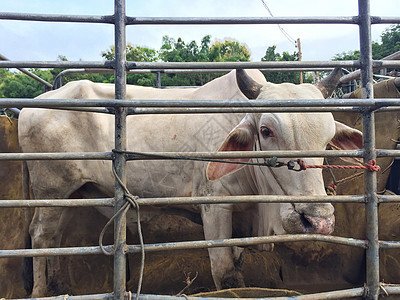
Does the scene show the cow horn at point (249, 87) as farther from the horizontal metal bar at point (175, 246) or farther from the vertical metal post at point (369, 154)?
the horizontal metal bar at point (175, 246)

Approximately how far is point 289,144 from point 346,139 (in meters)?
0.67

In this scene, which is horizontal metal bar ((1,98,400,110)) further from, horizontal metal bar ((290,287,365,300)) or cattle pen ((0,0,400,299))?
horizontal metal bar ((290,287,365,300))

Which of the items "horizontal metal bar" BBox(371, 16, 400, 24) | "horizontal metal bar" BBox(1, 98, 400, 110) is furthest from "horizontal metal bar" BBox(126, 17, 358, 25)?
"horizontal metal bar" BBox(1, 98, 400, 110)

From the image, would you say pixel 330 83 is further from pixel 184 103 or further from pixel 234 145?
pixel 184 103

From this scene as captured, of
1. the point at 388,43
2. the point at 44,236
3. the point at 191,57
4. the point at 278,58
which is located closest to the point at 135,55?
the point at 191,57

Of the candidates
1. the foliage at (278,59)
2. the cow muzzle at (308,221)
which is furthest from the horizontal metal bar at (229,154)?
the foliage at (278,59)

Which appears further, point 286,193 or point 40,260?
point 40,260

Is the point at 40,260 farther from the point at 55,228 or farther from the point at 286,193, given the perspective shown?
the point at 286,193

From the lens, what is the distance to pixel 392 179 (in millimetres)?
3533

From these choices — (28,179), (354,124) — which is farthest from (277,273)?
(28,179)

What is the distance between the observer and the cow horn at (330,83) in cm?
277

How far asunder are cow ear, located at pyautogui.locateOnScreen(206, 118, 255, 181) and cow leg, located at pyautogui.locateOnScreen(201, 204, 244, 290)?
0.59m

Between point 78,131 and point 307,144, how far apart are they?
2.38m

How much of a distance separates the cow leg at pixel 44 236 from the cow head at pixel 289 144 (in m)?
2.03
